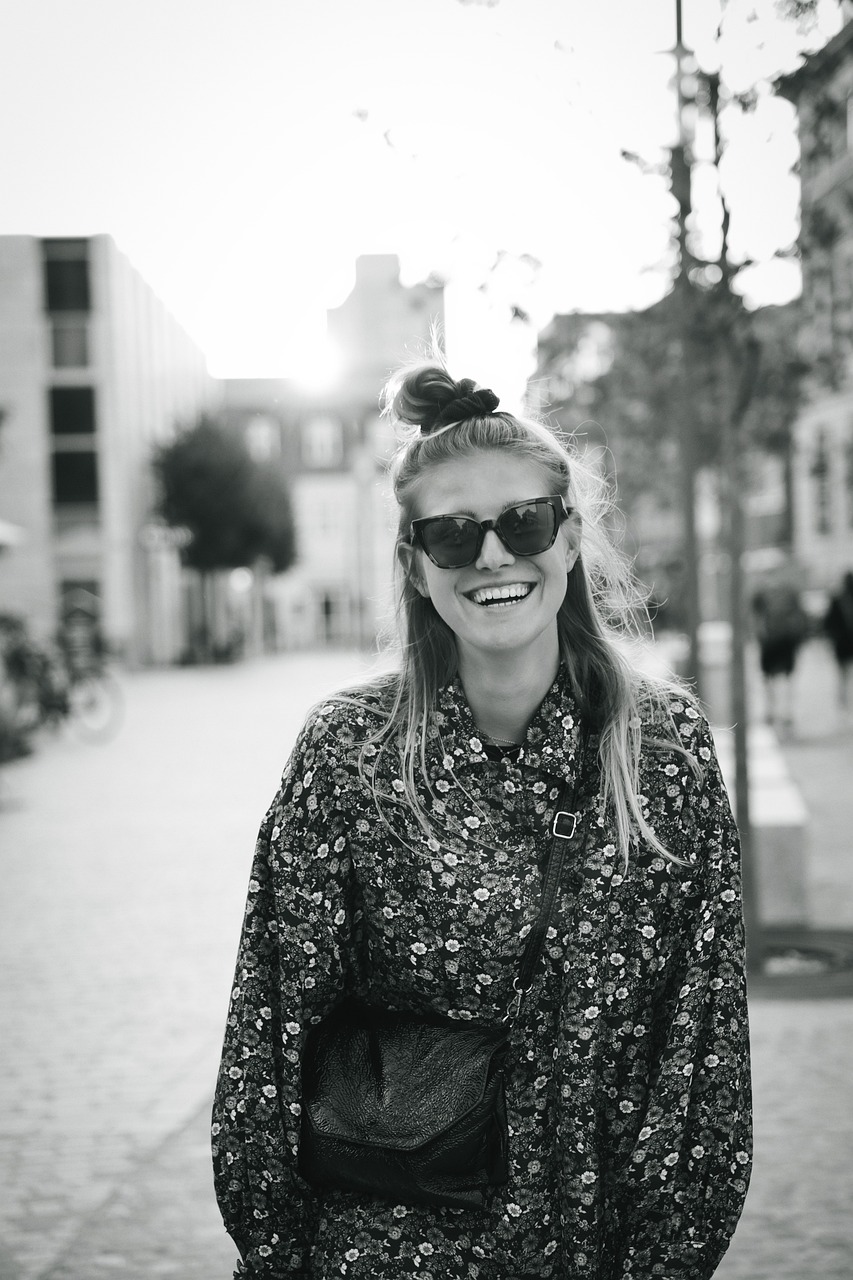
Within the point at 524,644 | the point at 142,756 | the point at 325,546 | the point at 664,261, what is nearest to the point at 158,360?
the point at 325,546

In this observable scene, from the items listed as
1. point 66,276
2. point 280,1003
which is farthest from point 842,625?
point 66,276

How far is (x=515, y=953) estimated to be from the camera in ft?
6.58

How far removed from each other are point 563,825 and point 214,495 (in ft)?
143

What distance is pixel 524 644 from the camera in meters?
2.14

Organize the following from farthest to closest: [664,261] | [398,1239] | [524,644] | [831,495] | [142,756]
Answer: [831,495]
[142,756]
[664,261]
[524,644]
[398,1239]

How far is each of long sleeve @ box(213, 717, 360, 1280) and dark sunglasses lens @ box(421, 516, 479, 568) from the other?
1.15 ft

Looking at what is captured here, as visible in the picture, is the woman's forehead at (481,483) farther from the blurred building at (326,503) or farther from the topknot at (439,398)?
the blurred building at (326,503)

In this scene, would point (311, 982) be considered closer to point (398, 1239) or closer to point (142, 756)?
point (398, 1239)

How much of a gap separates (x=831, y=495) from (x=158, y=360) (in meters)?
23.2

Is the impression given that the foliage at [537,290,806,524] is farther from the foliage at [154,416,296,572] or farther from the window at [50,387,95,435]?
the foliage at [154,416,296,572]

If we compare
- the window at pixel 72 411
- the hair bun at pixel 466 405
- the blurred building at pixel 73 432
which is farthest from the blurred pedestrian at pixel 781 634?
the window at pixel 72 411

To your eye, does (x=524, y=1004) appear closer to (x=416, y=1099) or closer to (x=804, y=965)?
(x=416, y=1099)

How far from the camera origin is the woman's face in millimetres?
2141

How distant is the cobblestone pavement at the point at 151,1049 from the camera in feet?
12.6
